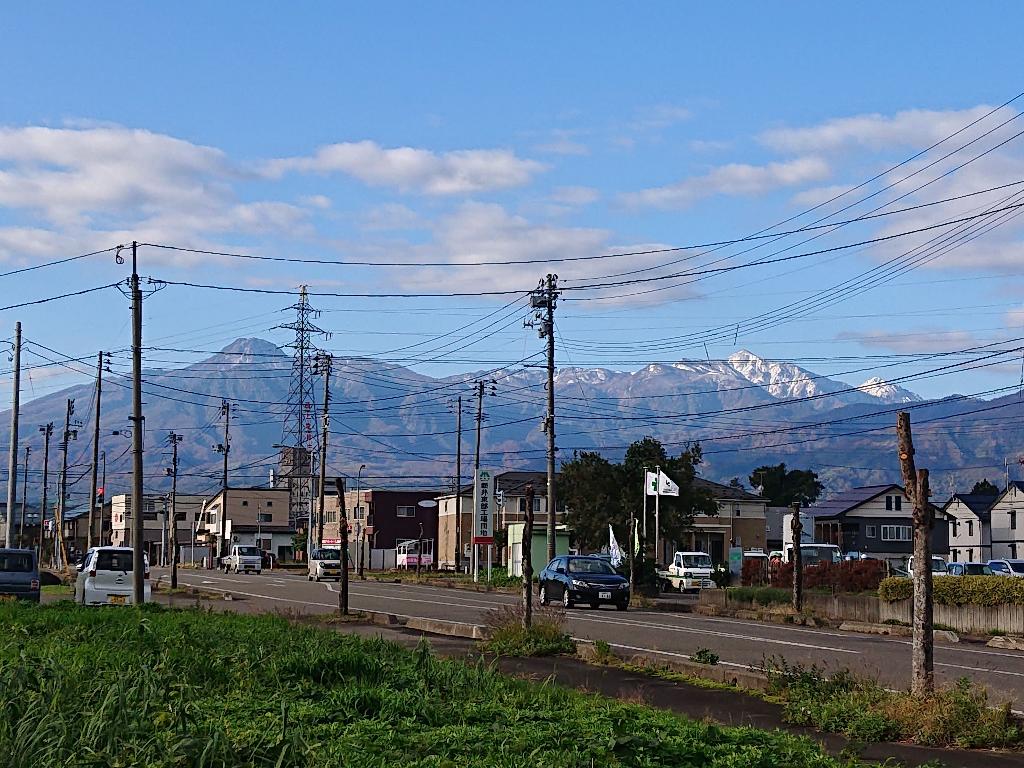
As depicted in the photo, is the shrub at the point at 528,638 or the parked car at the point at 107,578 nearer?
the shrub at the point at 528,638

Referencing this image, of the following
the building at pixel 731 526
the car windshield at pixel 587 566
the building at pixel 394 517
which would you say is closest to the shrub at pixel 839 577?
the car windshield at pixel 587 566

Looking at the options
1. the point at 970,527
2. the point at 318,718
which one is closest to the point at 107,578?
the point at 318,718

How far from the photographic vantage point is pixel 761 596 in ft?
136

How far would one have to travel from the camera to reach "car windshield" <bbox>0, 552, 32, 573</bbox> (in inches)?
1352

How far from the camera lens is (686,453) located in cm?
6956

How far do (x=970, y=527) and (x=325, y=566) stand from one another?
6157cm

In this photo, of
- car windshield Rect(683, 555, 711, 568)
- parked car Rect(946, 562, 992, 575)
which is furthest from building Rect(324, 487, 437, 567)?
parked car Rect(946, 562, 992, 575)

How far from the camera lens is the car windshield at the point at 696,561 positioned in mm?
58438

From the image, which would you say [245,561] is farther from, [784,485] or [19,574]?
[784,485]

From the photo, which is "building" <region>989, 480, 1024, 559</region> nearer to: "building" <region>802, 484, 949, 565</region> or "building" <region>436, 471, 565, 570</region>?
"building" <region>802, 484, 949, 565</region>

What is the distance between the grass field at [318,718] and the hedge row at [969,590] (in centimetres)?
2098

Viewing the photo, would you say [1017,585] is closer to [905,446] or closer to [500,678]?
[905,446]

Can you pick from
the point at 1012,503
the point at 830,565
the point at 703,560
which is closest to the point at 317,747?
the point at 830,565

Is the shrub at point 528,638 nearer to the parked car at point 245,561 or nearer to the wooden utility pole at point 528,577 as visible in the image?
the wooden utility pole at point 528,577
